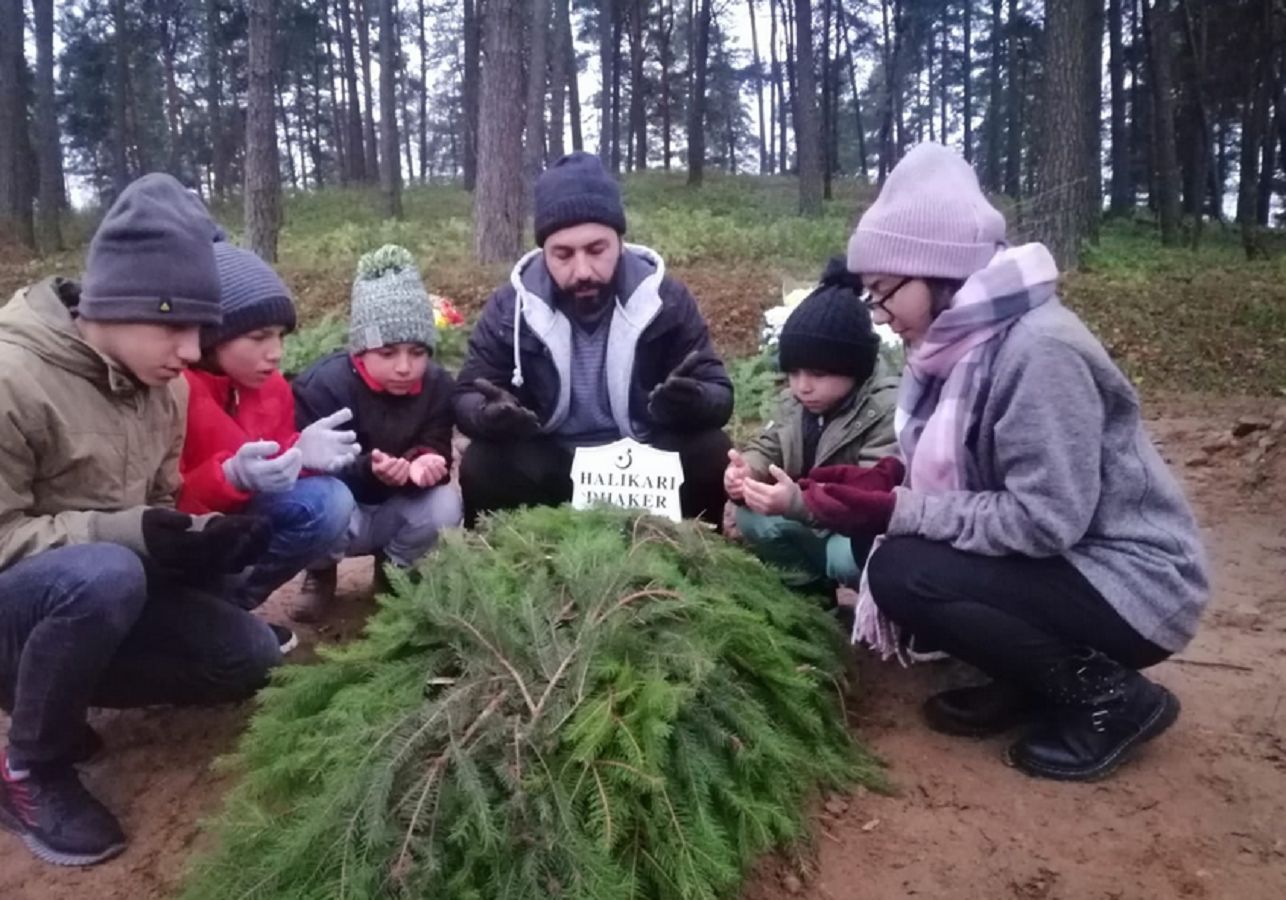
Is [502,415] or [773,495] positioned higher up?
[502,415]

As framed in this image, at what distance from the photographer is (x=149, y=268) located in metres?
2.55

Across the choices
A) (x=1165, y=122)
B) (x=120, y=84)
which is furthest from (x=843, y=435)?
(x=120, y=84)

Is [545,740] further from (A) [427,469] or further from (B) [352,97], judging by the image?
(B) [352,97]

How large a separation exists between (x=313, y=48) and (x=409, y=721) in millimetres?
33521

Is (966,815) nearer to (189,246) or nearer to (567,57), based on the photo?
(189,246)

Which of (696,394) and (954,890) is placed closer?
(954,890)

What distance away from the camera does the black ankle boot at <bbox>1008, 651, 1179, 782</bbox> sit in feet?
8.82

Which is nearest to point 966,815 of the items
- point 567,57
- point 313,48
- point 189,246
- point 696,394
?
point 696,394

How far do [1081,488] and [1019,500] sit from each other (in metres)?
0.14

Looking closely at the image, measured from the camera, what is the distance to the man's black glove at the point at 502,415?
3.59 meters

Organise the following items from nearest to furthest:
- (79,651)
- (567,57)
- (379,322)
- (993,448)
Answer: (79,651) → (993,448) → (379,322) → (567,57)

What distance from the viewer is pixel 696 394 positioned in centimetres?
364

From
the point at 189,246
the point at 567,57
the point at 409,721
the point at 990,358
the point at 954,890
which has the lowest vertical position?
the point at 954,890

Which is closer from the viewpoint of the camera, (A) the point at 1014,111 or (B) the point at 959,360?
(B) the point at 959,360
